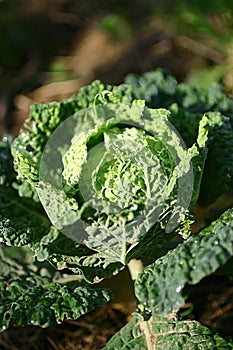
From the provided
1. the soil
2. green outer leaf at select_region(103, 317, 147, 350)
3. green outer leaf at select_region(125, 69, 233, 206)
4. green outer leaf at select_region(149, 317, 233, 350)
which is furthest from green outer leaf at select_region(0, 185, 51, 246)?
the soil

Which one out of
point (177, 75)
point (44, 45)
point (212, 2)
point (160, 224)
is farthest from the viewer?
point (44, 45)

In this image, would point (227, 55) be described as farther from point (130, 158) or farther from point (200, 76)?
point (130, 158)

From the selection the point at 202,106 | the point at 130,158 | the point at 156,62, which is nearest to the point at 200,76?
the point at 156,62

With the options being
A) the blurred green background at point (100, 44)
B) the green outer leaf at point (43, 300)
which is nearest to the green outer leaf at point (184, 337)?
the green outer leaf at point (43, 300)

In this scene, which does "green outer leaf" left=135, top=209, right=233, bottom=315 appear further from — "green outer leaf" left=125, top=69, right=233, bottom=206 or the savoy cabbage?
"green outer leaf" left=125, top=69, right=233, bottom=206

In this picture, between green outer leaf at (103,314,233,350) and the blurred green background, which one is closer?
green outer leaf at (103,314,233,350)
